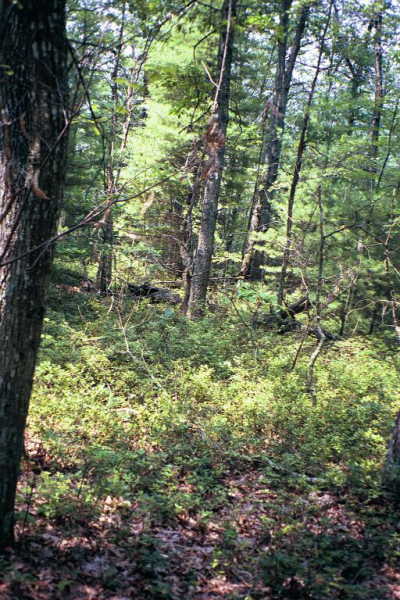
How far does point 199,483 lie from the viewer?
4.70 metres

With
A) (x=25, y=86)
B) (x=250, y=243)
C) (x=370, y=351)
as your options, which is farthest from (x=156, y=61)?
(x=25, y=86)

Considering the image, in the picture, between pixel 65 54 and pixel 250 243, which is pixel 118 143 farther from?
pixel 65 54

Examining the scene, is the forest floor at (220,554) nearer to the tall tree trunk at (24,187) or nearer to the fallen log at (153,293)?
the tall tree trunk at (24,187)

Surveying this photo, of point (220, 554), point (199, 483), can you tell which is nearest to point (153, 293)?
point (199, 483)

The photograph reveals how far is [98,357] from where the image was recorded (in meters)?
7.55

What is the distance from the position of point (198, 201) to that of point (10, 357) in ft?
38.9

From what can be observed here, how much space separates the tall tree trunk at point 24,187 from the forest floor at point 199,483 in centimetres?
77

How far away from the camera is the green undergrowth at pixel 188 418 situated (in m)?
4.62

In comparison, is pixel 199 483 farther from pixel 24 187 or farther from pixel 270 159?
pixel 270 159

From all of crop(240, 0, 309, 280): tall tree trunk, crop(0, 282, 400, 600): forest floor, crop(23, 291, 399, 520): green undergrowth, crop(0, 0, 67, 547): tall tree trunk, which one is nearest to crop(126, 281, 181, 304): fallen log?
crop(240, 0, 309, 280): tall tree trunk

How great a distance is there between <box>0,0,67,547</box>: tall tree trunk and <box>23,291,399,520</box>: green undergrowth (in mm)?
1267

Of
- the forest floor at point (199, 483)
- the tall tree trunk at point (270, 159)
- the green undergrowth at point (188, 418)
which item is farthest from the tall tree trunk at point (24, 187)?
the tall tree trunk at point (270, 159)

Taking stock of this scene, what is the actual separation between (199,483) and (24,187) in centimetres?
356

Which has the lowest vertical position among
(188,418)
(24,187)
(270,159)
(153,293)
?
(188,418)
